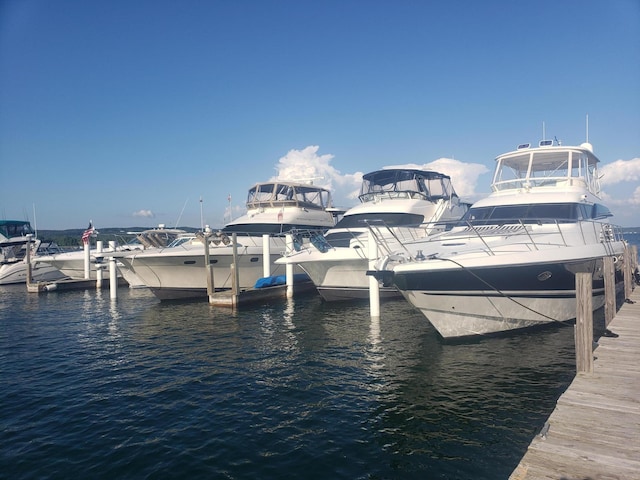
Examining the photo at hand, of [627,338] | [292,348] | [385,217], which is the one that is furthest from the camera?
[385,217]

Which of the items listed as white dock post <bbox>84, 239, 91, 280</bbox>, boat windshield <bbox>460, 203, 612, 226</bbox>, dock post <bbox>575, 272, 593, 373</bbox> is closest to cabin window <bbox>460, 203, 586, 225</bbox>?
boat windshield <bbox>460, 203, 612, 226</bbox>

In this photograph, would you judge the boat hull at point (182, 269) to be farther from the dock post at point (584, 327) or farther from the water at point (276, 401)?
the dock post at point (584, 327)

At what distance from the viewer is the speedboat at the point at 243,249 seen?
19.1 meters

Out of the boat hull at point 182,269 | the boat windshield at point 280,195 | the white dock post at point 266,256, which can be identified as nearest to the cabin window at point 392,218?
the white dock post at point 266,256

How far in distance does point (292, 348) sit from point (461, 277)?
4.58m

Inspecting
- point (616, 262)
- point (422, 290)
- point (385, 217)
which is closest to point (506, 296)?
point (422, 290)

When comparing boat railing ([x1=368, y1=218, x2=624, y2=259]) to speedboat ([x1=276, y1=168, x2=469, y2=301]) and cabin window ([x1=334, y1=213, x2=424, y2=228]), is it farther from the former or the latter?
cabin window ([x1=334, y1=213, x2=424, y2=228])

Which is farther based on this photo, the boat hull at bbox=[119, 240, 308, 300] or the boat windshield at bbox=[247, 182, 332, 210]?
the boat windshield at bbox=[247, 182, 332, 210]

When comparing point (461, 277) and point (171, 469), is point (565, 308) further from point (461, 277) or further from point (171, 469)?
point (171, 469)

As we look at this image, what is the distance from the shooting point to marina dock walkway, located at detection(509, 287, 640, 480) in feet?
12.5

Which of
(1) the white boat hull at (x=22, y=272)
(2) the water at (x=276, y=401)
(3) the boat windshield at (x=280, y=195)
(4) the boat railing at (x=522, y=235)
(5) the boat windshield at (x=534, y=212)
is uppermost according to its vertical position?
(3) the boat windshield at (x=280, y=195)

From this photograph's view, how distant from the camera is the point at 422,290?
982 cm

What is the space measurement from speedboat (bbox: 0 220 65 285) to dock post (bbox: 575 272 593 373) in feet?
96.0

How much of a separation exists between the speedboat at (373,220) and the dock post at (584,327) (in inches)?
275
